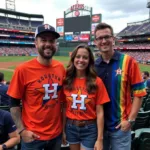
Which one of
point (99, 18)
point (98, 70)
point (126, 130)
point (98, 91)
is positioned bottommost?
point (126, 130)

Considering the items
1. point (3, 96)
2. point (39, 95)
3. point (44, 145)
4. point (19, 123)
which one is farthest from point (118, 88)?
point (3, 96)

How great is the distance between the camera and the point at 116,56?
2736 millimetres

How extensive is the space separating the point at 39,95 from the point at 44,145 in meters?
0.68

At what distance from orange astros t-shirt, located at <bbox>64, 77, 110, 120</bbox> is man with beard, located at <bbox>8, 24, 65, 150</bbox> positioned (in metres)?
0.23

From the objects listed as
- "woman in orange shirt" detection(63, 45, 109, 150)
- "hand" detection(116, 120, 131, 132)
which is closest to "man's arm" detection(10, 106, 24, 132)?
"woman in orange shirt" detection(63, 45, 109, 150)

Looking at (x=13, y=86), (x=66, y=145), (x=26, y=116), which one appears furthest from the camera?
(x=66, y=145)

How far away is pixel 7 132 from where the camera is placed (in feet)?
8.93

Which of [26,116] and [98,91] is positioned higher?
[98,91]

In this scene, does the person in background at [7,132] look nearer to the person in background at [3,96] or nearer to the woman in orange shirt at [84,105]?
the woman in orange shirt at [84,105]

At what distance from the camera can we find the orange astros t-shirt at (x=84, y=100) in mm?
2592

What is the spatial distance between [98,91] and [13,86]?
107 cm

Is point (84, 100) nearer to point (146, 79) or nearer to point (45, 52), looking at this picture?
point (45, 52)

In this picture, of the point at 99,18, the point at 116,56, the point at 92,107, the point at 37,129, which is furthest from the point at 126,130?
the point at 99,18

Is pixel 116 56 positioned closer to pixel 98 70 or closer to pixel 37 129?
pixel 98 70
